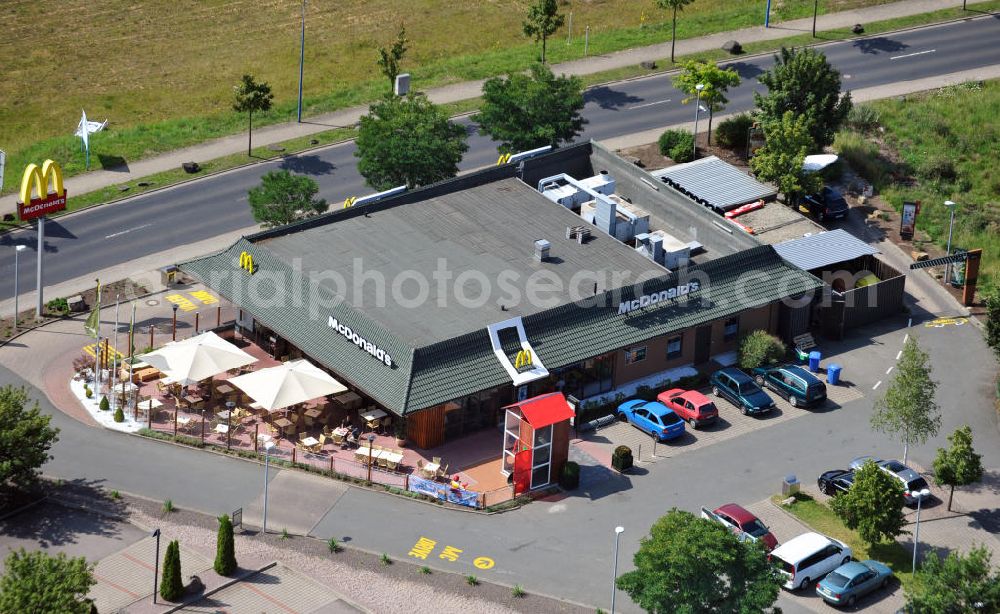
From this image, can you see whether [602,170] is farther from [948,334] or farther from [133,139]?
[133,139]

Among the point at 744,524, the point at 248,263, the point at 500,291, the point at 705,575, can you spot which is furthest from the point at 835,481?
the point at 248,263

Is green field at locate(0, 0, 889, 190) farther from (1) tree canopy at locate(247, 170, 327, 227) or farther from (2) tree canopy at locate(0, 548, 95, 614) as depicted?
(2) tree canopy at locate(0, 548, 95, 614)

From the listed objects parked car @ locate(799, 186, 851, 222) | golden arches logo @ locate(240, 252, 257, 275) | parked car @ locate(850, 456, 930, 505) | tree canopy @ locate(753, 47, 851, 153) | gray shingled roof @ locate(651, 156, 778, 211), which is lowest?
parked car @ locate(850, 456, 930, 505)

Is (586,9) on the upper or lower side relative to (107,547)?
upper

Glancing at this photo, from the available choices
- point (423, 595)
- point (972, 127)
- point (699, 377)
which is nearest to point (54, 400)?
point (423, 595)

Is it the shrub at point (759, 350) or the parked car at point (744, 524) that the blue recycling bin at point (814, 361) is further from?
the parked car at point (744, 524)

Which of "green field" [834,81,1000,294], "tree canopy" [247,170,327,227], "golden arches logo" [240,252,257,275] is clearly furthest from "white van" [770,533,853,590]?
"tree canopy" [247,170,327,227]
